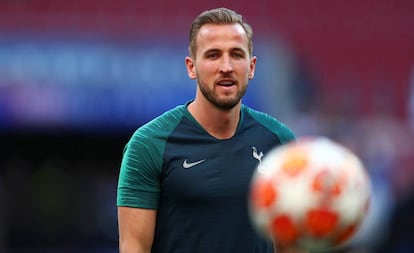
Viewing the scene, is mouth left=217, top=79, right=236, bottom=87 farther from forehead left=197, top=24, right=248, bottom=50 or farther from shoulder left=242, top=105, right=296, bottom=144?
shoulder left=242, top=105, right=296, bottom=144

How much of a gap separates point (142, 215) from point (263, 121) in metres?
0.83

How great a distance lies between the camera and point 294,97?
568 inches

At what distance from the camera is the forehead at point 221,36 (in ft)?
19.1

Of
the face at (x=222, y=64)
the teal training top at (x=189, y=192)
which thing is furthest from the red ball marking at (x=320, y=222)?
the face at (x=222, y=64)

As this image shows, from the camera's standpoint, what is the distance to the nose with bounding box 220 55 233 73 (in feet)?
18.7

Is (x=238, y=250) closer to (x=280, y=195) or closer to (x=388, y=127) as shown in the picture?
(x=280, y=195)

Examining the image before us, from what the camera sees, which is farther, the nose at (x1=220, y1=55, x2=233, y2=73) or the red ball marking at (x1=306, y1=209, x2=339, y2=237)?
the nose at (x1=220, y1=55, x2=233, y2=73)

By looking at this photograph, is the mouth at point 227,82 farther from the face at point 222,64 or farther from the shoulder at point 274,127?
the shoulder at point 274,127

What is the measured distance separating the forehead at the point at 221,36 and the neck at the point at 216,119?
310mm

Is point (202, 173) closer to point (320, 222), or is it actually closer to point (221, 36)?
point (221, 36)

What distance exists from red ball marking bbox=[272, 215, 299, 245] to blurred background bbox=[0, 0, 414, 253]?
8.05 meters

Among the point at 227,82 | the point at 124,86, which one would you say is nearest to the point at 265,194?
the point at 227,82

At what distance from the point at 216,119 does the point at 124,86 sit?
8.43m

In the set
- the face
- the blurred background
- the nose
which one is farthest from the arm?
the blurred background
